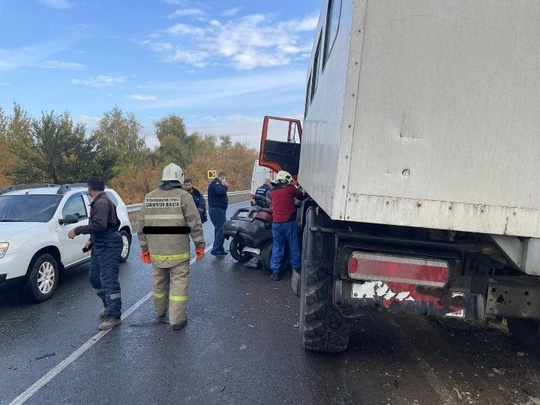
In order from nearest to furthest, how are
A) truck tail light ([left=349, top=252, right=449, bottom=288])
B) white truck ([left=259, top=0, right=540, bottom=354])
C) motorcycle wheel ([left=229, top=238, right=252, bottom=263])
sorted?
white truck ([left=259, top=0, right=540, bottom=354]) → truck tail light ([left=349, top=252, right=449, bottom=288]) → motorcycle wheel ([left=229, top=238, right=252, bottom=263])

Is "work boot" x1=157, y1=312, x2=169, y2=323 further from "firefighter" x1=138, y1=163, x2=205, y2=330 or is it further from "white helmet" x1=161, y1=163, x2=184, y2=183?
"white helmet" x1=161, y1=163, x2=184, y2=183

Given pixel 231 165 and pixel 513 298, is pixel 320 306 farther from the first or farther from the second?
pixel 231 165

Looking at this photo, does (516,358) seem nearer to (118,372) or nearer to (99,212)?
(118,372)

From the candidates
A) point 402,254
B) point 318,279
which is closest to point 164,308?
point 318,279

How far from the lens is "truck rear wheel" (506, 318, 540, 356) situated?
12.0 feet

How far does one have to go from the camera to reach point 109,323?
4324 mm

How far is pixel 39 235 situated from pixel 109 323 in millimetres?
1829

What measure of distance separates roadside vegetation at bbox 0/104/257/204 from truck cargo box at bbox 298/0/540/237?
825 centimetres

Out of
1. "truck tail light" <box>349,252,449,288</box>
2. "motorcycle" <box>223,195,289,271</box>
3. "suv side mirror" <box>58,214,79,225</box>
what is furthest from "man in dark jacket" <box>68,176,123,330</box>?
"truck tail light" <box>349,252,449,288</box>

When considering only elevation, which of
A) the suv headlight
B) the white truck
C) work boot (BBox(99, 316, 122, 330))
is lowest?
work boot (BBox(99, 316, 122, 330))

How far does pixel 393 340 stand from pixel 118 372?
2709mm

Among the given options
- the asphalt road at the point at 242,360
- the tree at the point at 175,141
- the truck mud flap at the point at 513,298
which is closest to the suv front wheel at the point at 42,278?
the asphalt road at the point at 242,360

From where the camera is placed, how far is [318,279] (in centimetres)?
333

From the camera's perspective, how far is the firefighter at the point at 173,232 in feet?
14.3
